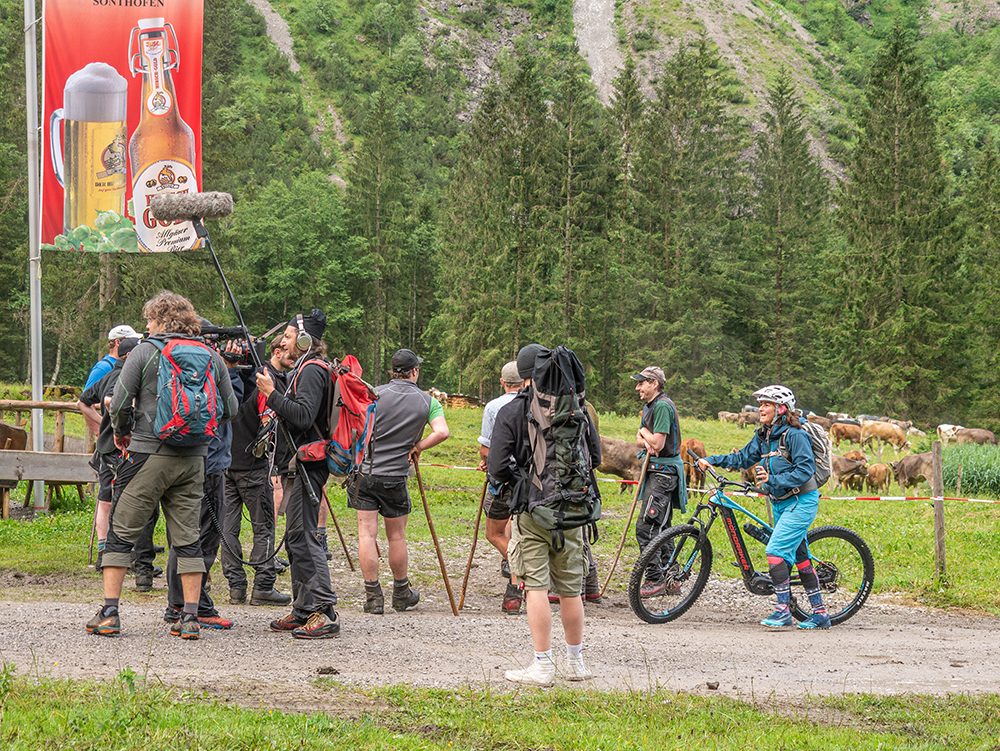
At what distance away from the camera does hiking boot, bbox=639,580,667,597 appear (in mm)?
7871

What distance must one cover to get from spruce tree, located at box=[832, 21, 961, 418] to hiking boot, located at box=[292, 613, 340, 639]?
1625 inches

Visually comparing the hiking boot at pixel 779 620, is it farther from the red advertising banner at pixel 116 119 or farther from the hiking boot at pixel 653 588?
the red advertising banner at pixel 116 119

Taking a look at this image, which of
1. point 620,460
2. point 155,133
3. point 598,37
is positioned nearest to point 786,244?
point 620,460

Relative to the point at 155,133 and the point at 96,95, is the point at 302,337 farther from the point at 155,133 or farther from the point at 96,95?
the point at 96,95

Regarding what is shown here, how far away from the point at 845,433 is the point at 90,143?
25.8 metres

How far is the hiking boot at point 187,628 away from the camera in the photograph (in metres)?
6.02

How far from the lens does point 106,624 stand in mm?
5977

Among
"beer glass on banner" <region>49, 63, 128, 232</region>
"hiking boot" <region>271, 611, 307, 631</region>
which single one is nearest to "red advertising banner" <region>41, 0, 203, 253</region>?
"beer glass on banner" <region>49, 63, 128, 232</region>

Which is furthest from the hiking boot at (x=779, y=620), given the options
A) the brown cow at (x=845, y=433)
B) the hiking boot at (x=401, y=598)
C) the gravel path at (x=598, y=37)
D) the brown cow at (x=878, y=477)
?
the gravel path at (x=598, y=37)

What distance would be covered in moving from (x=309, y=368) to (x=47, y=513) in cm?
728

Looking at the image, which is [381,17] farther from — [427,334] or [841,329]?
[841,329]

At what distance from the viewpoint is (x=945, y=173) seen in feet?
149

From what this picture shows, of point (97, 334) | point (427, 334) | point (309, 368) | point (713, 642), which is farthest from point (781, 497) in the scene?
point (427, 334)

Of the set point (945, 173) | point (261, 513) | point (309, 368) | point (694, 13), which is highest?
point (694, 13)
